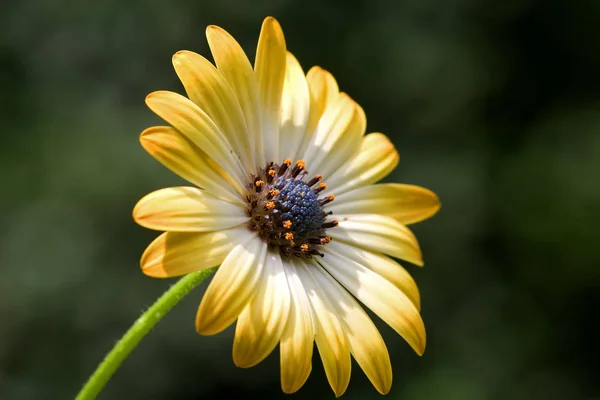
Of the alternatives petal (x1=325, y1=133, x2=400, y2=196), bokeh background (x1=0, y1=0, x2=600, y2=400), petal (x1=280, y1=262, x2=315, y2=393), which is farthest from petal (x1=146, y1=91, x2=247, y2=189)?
bokeh background (x1=0, y1=0, x2=600, y2=400)

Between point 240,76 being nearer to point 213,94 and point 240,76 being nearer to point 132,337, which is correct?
point 213,94

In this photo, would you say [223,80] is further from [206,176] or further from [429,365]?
[429,365]

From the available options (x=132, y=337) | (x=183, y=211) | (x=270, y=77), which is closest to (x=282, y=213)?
(x=270, y=77)

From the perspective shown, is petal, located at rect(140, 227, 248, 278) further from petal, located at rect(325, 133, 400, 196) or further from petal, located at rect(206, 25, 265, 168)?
petal, located at rect(325, 133, 400, 196)

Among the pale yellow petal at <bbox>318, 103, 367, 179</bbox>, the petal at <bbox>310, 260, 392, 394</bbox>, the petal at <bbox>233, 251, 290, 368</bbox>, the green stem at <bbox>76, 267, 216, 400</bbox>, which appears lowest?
the petal at <bbox>310, 260, 392, 394</bbox>

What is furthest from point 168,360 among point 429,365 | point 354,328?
point 354,328
